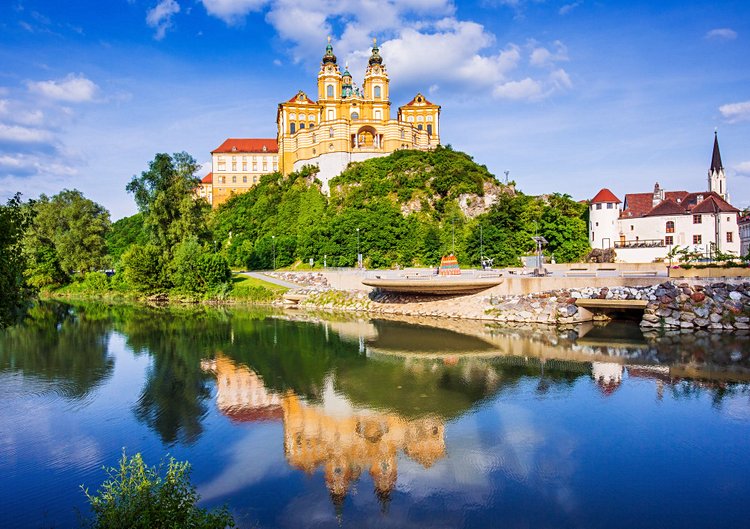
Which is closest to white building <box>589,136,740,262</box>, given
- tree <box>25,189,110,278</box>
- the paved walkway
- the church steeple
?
the church steeple

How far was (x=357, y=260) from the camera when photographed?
2453 inches

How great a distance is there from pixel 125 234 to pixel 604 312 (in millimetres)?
93075

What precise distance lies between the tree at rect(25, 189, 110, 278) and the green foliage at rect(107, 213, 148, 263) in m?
19.0

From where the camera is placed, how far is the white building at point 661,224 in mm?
51719

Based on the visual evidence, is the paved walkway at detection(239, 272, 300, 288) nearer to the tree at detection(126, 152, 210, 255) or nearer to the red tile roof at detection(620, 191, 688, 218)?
the tree at detection(126, 152, 210, 255)

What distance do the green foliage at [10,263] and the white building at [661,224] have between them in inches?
2122

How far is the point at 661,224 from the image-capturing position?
54031 millimetres

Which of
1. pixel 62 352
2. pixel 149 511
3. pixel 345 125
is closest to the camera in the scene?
pixel 149 511

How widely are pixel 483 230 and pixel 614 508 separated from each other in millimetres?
49079

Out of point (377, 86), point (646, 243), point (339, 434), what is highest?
point (377, 86)

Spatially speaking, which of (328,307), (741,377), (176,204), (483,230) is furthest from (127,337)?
(483,230)

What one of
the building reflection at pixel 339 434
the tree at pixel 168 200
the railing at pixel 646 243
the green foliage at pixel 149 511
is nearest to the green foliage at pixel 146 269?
the tree at pixel 168 200

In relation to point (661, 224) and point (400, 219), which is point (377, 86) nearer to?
point (400, 219)

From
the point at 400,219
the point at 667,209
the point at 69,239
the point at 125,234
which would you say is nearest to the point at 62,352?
the point at 400,219
